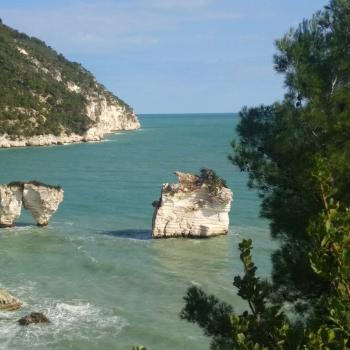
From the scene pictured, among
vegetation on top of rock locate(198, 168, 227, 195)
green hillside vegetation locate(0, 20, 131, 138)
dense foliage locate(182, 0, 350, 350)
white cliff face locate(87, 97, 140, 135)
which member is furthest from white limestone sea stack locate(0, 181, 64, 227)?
white cliff face locate(87, 97, 140, 135)

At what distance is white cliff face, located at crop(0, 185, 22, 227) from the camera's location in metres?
35.5

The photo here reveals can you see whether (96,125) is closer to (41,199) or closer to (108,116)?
(108,116)

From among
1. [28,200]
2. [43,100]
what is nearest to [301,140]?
[28,200]

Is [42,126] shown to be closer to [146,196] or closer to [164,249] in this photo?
[146,196]

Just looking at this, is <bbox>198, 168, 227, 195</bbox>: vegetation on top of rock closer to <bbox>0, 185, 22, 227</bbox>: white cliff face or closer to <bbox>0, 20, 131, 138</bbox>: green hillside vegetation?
<bbox>0, 185, 22, 227</bbox>: white cliff face

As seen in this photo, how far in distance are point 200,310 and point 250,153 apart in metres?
3.73

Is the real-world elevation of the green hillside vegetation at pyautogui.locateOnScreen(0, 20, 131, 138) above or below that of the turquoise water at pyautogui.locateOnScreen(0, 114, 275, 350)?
above

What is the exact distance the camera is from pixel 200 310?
10047 mm

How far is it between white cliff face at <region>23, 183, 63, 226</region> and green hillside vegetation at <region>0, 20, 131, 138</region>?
6697 centimetres

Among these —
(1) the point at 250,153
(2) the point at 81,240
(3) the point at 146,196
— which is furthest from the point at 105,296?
(3) the point at 146,196

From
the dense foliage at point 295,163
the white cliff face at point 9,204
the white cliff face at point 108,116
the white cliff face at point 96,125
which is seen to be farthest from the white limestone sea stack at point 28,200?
the white cliff face at point 108,116

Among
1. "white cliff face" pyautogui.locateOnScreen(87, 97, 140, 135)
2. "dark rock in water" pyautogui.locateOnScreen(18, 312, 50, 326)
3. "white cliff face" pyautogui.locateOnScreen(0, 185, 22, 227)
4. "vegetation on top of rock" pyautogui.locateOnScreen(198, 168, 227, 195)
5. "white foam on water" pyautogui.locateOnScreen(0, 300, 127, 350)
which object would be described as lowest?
"white foam on water" pyautogui.locateOnScreen(0, 300, 127, 350)

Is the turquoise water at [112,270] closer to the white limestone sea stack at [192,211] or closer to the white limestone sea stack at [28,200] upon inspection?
the white limestone sea stack at [192,211]

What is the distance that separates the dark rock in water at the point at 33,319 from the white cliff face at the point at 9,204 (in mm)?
16000
